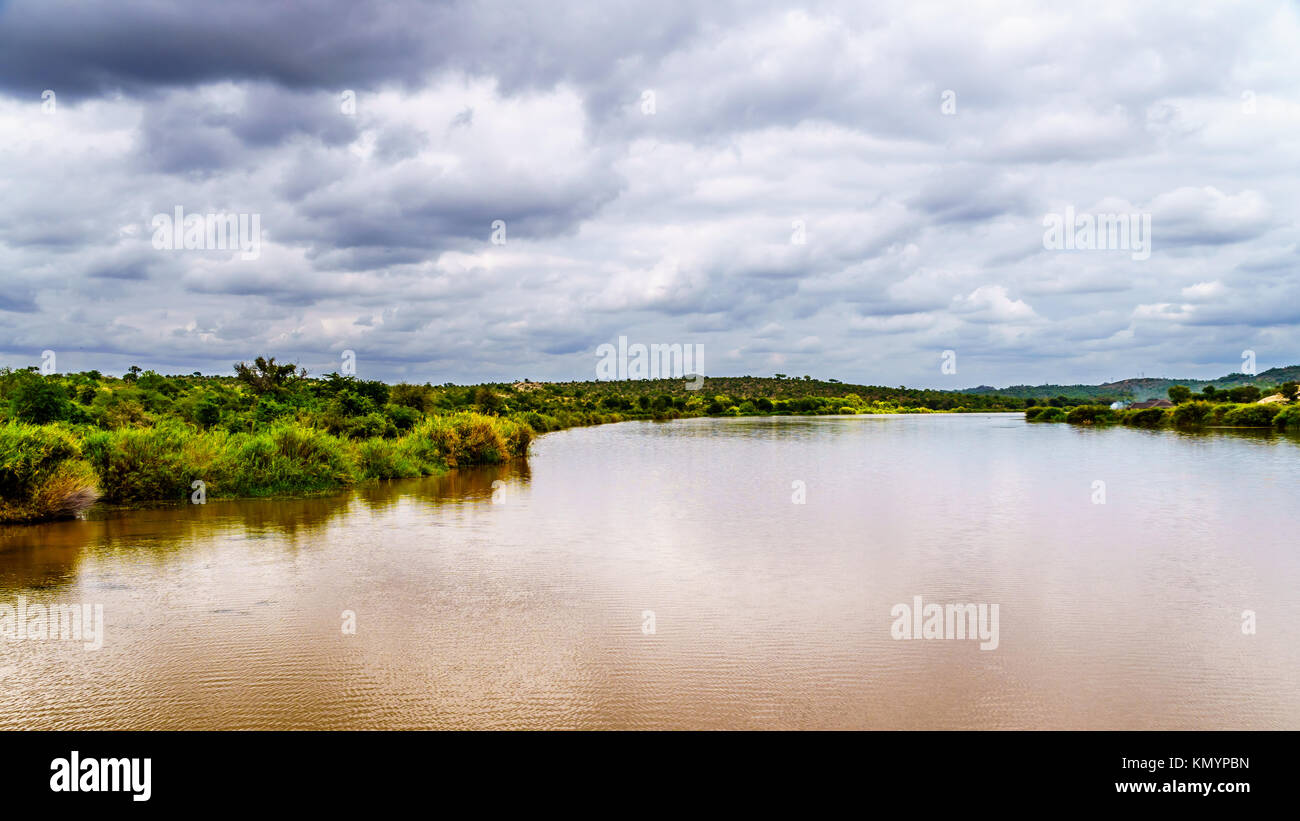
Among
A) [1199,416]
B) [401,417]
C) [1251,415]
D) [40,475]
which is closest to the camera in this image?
[40,475]

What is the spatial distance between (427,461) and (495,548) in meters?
15.6

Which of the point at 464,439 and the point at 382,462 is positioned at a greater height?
the point at 464,439

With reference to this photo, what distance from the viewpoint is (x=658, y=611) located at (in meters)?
10.1

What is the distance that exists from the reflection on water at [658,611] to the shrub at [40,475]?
0.67 m

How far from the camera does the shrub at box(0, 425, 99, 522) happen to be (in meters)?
15.1

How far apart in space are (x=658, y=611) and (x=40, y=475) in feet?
42.3

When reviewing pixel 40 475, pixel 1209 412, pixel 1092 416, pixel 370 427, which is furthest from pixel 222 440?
pixel 1092 416

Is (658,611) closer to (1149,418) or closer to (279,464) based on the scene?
(279,464)

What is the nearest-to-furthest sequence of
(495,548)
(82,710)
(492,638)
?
1. (82,710)
2. (492,638)
3. (495,548)

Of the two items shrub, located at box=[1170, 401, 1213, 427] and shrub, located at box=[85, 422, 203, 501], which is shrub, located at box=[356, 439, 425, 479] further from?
shrub, located at box=[1170, 401, 1213, 427]

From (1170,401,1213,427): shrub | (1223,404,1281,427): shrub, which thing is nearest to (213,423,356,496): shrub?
(1223,404,1281,427): shrub
